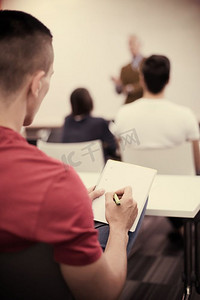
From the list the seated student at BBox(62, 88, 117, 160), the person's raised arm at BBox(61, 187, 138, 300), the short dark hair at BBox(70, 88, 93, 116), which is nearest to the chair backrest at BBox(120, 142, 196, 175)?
the seated student at BBox(62, 88, 117, 160)

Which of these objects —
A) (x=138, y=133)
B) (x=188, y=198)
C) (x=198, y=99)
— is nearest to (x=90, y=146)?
(x=138, y=133)

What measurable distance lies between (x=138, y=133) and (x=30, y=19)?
1502mm

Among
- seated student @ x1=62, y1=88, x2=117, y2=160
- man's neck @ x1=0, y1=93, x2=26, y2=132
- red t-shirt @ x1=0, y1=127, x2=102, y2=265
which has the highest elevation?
man's neck @ x1=0, y1=93, x2=26, y2=132

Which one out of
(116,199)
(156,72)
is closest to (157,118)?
(156,72)

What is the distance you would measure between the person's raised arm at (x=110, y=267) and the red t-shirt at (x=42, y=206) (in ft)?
0.10

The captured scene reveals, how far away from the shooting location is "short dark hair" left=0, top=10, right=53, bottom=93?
0.86 metres

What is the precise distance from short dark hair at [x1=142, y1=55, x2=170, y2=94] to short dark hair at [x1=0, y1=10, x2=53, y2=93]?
158 cm

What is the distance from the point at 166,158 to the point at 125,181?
2.93 feet

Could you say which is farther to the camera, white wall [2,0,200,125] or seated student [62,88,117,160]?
white wall [2,0,200,125]

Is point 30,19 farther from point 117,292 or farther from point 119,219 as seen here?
point 117,292

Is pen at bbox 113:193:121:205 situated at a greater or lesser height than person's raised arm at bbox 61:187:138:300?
greater

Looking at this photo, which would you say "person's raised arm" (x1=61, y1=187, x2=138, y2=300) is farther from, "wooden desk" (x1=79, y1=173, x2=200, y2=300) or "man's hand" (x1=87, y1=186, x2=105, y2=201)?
"wooden desk" (x1=79, y1=173, x2=200, y2=300)

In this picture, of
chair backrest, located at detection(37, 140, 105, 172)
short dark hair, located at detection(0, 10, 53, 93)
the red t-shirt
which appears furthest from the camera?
chair backrest, located at detection(37, 140, 105, 172)

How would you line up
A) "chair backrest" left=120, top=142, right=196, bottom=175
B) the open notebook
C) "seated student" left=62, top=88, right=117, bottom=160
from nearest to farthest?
1. the open notebook
2. "chair backrest" left=120, top=142, right=196, bottom=175
3. "seated student" left=62, top=88, right=117, bottom=160
